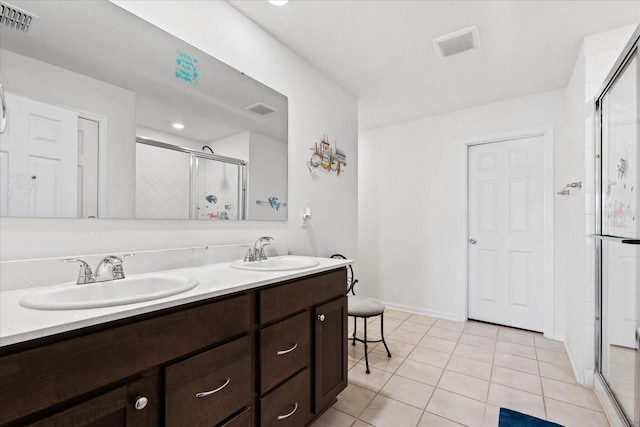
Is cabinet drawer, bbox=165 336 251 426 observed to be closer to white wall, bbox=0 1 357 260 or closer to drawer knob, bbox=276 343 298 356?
drawer knob, bbox=276 343 298 356

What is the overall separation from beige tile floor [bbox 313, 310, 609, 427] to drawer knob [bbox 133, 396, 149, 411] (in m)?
1.15

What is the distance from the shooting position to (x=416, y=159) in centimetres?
380

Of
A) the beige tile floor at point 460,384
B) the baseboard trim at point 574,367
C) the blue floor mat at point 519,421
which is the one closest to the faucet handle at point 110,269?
the beige tile floor at point 460,384

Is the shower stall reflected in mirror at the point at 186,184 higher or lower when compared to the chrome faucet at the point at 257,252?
higher

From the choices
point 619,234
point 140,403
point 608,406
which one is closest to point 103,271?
point 140,403

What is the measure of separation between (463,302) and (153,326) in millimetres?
3394

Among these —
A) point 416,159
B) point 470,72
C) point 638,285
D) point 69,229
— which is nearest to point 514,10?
point 470,72

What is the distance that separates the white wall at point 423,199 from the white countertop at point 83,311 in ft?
9.08

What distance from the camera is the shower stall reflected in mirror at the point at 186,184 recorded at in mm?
1467

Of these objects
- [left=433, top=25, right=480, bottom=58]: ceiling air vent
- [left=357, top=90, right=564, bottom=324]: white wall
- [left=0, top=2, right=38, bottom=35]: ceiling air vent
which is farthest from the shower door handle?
[left=357, top=90, right=564, bottom=324]: white wall

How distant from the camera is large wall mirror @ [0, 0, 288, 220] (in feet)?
3.66

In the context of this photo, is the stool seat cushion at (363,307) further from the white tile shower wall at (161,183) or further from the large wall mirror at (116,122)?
the white tile shower wall at (161,183)

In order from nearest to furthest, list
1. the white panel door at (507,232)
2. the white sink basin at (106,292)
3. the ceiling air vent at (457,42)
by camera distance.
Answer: the white sink basin at (106,292) < the ceiling air vent at (457,42) < the white panel door at (507,232)

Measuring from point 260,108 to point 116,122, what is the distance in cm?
91
